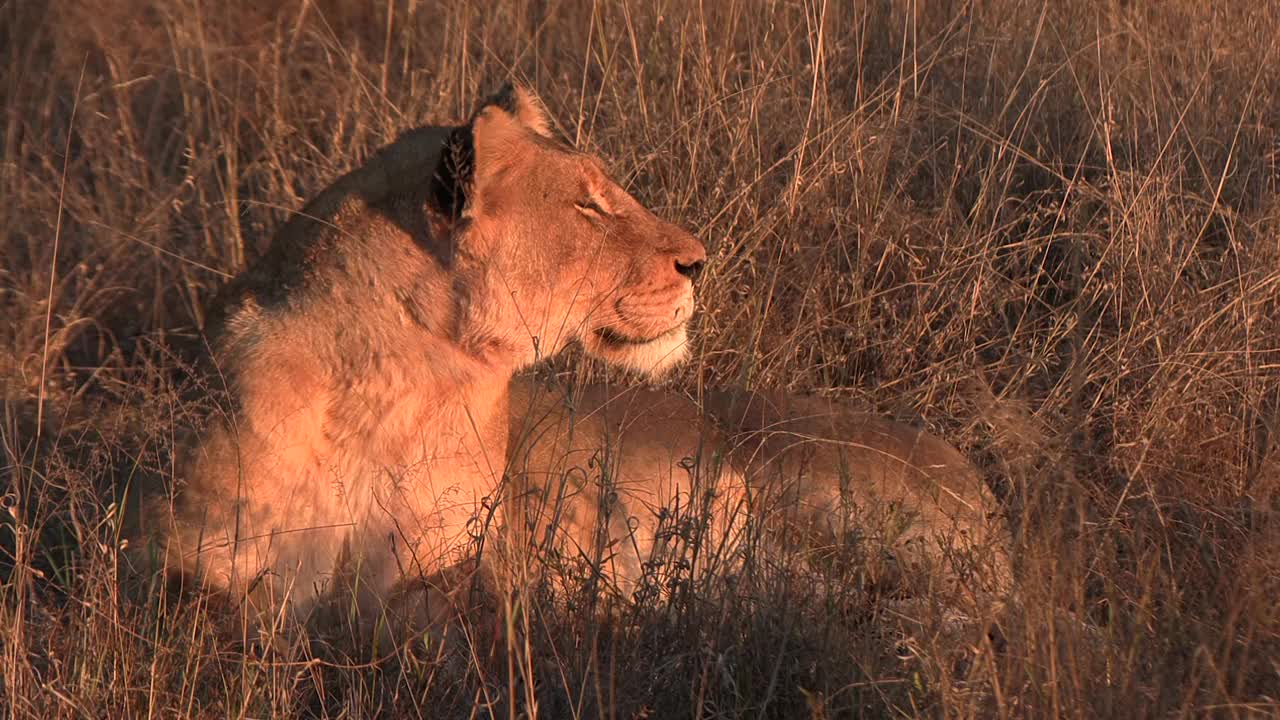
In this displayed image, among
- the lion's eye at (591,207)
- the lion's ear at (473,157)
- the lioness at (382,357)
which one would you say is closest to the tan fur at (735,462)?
the lioness at (382,357)

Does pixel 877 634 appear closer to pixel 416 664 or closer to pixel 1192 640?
pixel 1192 640

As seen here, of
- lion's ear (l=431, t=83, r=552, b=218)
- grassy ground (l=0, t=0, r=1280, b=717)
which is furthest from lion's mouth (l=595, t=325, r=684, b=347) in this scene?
lion's ear (l=431, t=83, r=552, b=218)

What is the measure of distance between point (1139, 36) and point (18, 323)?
400 cm

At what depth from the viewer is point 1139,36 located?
512 centimetres

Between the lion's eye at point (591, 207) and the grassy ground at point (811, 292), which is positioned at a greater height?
the lion's eye at point (591, 207)

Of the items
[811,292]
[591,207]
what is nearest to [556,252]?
[591,207]

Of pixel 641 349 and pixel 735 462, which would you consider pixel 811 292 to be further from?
pixel 641 349

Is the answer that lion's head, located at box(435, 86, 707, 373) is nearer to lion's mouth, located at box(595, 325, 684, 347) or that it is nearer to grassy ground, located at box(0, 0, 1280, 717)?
lion's mouth, located at box(595, 325, 684, 347)

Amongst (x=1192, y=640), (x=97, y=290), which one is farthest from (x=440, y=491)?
(x=97, y=290)

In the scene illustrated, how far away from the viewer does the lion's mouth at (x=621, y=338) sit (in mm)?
3477

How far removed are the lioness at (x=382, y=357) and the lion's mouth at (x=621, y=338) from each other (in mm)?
101

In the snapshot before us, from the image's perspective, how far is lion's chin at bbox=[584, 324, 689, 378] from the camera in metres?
3.50

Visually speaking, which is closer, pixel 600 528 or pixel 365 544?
pixel 600 528

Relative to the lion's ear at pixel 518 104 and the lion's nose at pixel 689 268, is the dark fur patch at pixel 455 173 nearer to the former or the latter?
the lion's ear at pixel 518 104
